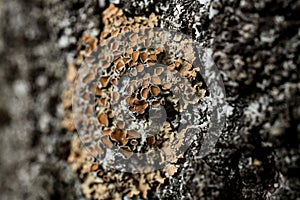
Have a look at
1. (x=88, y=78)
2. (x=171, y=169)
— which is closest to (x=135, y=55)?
(x=88, y=78)

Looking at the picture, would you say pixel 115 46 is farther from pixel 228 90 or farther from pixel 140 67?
pixel 228 90

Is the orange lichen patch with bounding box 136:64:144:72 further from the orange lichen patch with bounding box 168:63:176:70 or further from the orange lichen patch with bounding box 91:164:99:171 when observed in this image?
the orange lichen patch with bounding box 91:164:99:171

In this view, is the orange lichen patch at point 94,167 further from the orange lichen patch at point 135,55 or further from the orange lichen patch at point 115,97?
the orange lichen patch at point 135,55

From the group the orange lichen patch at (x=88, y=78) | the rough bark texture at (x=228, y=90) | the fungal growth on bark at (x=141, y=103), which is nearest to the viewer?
the rough bark texture at (x=228, y=90)

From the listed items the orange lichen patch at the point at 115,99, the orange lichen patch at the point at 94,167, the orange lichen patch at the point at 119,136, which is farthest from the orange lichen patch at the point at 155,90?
the orange lichen patch at the point at 94,167

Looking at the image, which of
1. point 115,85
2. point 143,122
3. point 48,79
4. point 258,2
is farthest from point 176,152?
point 48,79

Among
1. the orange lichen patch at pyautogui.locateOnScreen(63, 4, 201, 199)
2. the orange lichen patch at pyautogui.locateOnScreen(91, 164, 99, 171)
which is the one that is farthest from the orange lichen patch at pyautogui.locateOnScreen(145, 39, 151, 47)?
the orange lichen patch at pyautogui.locateOnScreen(91, 164, 99, 171)
